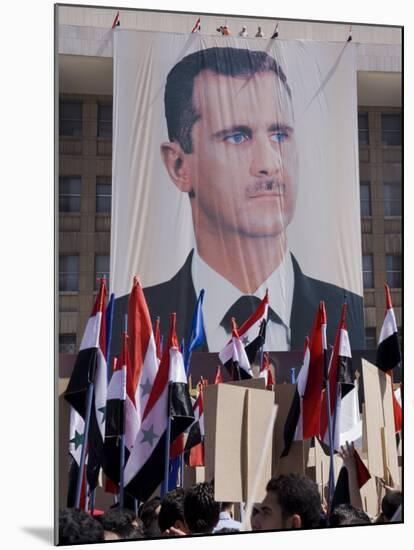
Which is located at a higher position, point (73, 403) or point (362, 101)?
point (362, 101)

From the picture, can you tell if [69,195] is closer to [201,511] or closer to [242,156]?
[242,156]

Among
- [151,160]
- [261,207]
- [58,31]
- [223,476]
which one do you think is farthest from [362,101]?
[223,476]

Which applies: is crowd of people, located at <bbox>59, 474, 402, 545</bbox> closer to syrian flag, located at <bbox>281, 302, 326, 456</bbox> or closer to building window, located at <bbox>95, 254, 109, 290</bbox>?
syrian flag, located at <bbox>281, 302, 326, 456</bbox>

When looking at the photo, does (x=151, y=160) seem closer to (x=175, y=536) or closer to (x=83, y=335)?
(x=83, y=335)

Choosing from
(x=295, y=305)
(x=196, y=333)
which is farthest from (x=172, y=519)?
(x=295, y=305)

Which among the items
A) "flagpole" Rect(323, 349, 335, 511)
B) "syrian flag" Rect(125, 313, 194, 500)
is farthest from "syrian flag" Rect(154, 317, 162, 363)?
"flagpole" Rect(323, 349, 335, 511)

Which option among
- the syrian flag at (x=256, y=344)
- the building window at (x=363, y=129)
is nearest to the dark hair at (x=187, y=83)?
the building window at (x=363, y=129)

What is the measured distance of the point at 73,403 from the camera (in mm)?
10297

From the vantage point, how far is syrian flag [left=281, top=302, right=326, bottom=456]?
1074 cm

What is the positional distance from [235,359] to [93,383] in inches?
56.3

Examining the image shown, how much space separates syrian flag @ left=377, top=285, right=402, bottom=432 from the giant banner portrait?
0.81 feet

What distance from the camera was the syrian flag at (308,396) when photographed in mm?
10742

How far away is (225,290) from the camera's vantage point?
1106cm

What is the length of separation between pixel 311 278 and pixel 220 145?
156 cm
